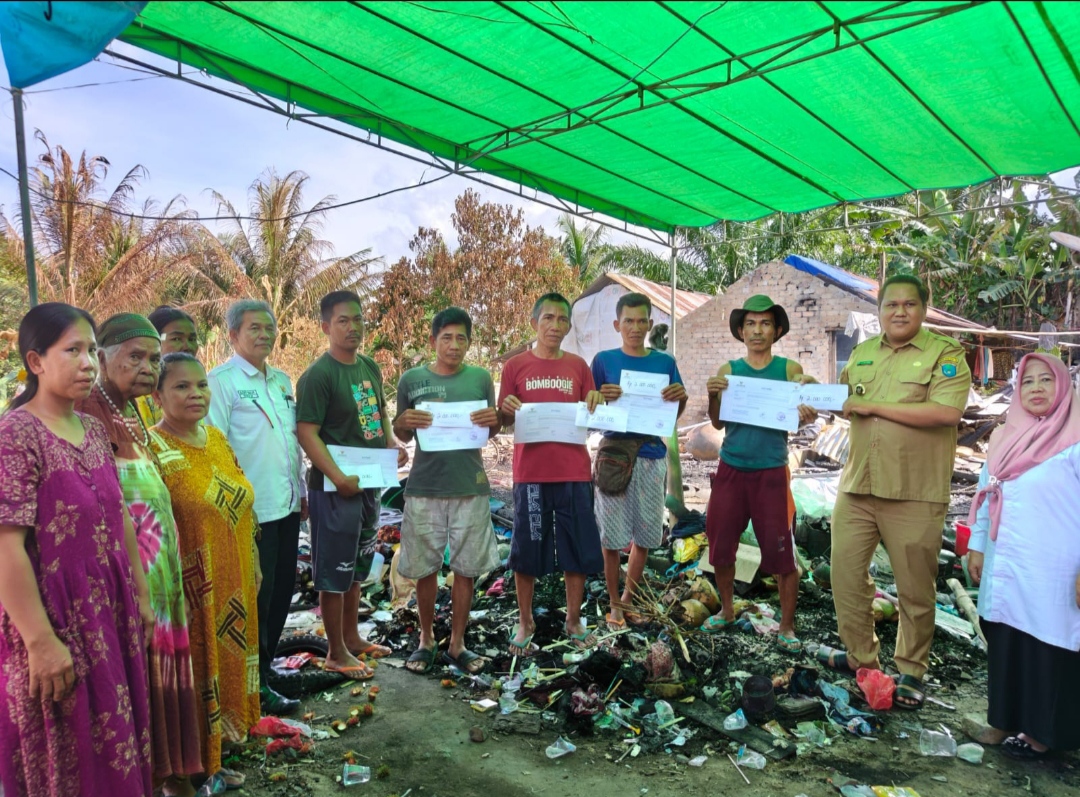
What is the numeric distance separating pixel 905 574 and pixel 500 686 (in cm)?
239

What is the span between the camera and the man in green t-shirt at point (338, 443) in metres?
3.82

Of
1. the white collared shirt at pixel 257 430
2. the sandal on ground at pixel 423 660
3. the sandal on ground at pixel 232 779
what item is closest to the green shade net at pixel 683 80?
the white collared shirt at pixel 257 430

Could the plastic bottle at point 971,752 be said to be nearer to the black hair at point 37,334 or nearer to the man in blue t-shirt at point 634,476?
the man in blue t-shirt at point 634,476

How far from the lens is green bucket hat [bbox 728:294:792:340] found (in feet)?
14.2

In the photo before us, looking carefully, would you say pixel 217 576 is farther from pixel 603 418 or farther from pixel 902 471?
pixel 902 471

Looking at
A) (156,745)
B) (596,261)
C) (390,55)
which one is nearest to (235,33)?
(390,55)

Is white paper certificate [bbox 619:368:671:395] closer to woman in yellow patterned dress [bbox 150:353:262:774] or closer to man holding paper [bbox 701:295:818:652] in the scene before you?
man holding paper [bbox 701:295:818:652]

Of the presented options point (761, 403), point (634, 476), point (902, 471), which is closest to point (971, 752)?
point (902, 471)

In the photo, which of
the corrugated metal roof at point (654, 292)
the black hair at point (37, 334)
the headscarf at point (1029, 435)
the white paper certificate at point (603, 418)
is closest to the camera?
the black hair at point (37, 334)

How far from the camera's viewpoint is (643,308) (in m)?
4.58

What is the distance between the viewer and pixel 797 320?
17.0m

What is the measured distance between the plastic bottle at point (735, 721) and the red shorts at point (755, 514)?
1.12 m

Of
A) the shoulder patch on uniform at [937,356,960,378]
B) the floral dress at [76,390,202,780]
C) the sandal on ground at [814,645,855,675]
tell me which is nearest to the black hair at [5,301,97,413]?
the floral dress at [76,390,202,780]

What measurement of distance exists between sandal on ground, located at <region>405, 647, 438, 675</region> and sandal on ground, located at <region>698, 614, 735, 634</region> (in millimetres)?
1810
